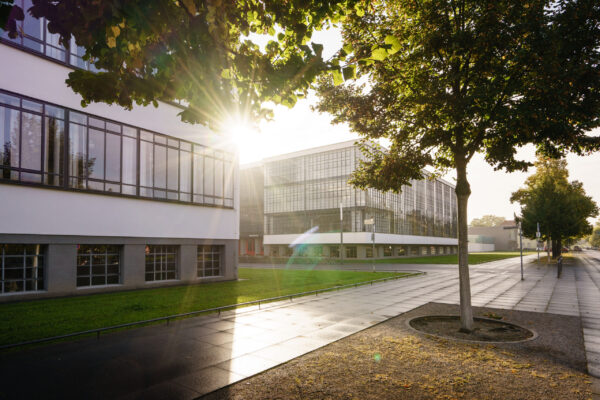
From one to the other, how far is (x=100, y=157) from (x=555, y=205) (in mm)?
45215

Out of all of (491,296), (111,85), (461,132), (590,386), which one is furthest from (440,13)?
(491,296)

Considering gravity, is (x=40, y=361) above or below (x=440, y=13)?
below

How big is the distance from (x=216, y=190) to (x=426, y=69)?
54.4 ft

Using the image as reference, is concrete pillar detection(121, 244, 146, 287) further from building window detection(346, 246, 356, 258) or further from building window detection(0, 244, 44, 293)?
building window detection(346, 246, 356, 258)

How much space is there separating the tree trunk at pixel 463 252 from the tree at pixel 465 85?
26 millimetres

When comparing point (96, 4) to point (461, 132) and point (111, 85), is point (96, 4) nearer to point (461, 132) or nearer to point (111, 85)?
point (111, 85)

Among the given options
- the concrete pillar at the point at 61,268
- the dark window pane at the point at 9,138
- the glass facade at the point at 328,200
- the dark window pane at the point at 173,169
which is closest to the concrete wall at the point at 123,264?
the concrete pillar at the point at 61,268

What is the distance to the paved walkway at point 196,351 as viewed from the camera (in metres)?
5.67

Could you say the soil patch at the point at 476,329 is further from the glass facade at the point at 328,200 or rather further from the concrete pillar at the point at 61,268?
the glass facade at the point at 328,200

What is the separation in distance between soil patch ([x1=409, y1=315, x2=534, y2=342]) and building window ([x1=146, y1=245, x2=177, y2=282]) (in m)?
14.1

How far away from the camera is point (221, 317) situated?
1088 cm

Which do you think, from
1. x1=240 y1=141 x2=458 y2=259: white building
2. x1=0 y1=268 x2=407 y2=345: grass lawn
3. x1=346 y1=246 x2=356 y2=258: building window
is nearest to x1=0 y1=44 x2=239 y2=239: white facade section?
x1=0 y1=268 x2=407 y2=345: grass lawn

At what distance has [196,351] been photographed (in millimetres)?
7449

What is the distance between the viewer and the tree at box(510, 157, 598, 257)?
40.5 meters
